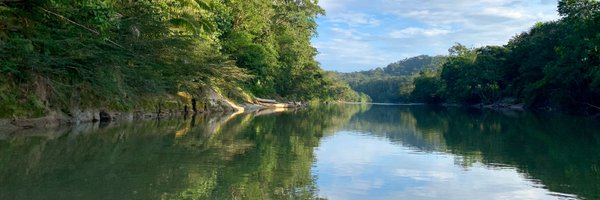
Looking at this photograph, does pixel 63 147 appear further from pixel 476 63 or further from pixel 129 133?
pixel 476 63

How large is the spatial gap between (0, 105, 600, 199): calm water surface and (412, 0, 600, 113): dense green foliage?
102 ft

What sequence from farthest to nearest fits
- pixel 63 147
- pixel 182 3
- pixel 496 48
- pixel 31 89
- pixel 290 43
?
1. pixel 496 48
2. pixel 290 43
3. pixel 182 3
4. pixel 31 89
5. pixel 63 147

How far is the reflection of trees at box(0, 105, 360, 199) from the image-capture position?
7551mm

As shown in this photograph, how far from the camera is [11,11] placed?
53.7ft

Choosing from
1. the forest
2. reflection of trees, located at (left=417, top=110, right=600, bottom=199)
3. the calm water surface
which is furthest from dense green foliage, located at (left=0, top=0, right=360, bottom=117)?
the forest

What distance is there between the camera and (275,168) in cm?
1027

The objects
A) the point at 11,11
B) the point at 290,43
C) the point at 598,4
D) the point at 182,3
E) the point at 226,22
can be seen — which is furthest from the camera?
the point at 290,43

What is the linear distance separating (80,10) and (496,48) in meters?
77.8

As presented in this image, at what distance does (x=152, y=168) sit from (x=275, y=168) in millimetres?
2370

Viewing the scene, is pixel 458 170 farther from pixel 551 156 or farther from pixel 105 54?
pixel 105 54

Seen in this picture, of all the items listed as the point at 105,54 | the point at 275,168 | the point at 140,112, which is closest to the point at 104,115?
the point at 140,112

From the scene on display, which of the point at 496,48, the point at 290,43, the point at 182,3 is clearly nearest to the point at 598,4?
the point at 290,43

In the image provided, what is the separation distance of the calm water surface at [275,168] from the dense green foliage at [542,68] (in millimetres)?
31005

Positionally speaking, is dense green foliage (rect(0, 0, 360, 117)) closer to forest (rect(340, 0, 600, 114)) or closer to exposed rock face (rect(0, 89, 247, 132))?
exposed rock face (rect(0, 89, 247, 132))
